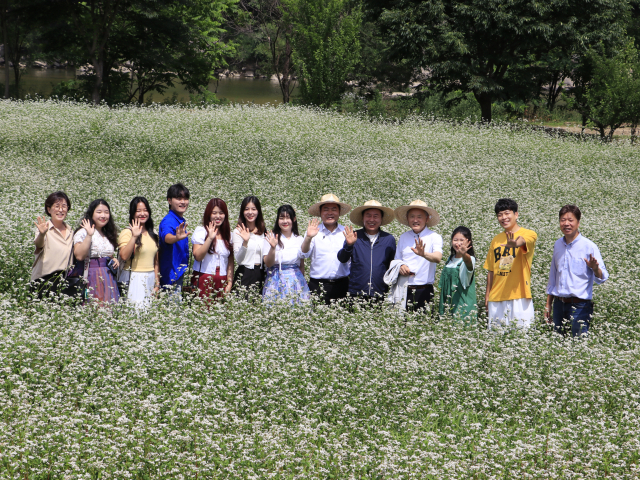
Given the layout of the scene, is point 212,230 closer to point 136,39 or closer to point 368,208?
point 368,208

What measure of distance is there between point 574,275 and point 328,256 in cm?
285

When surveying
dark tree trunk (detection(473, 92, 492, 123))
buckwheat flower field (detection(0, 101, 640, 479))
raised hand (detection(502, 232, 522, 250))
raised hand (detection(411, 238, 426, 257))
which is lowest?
buckwheat flower field (detection(0, 101, 640, 479))

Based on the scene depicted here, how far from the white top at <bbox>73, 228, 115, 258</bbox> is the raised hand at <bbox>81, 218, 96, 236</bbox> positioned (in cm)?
11

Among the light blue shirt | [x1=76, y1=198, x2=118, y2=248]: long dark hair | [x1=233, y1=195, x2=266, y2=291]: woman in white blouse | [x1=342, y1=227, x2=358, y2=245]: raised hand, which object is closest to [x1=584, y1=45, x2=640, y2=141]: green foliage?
the light blue shirt

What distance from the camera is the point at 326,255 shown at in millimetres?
7426

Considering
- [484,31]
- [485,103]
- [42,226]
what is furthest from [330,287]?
[485,103]

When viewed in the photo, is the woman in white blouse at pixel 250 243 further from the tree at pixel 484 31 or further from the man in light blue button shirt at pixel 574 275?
the tree at pixel 484 31

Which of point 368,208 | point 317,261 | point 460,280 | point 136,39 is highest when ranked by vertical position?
point 136,39

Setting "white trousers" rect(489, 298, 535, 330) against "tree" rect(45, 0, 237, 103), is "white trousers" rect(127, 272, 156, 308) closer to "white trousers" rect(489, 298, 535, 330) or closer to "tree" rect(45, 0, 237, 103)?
"white trousers" rect(489, 298, 535, 330)

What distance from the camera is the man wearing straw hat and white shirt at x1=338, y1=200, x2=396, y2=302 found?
7.27 meters

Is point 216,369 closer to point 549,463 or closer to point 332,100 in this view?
point 549,463

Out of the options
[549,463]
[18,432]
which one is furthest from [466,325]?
[18,432]

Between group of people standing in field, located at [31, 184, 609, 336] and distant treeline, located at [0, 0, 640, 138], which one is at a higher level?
distant treeline, located at [0, 0, 640, 138]

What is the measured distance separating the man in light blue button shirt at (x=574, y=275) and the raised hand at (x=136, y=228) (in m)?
4.82
